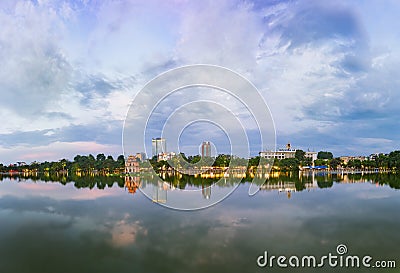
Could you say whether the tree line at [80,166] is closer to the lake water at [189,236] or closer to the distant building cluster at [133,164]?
the distant building cluster at [133,164]

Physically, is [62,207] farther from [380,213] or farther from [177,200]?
[380,213]

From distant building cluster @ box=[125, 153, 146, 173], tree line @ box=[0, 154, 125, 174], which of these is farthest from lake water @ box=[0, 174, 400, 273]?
tree line @ box=[0, 154, 125, 174]

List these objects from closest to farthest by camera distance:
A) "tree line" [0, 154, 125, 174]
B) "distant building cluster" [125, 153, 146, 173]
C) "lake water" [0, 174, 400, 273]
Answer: "lake water" [0, 174, 400, 273], "distant building cluster" [125, 153, 146, 173], "tree line" [0, 154, 125, 174]

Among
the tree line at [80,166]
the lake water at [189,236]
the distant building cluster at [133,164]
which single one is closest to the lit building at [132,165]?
the distant building cluster at [133,164]

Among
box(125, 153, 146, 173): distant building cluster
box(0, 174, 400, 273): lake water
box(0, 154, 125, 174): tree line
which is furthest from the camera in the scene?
box(0, 154, 125, 174): tree line

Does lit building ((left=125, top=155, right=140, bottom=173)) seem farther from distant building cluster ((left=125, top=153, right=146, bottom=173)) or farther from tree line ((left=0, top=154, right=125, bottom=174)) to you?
tree line ((left=0, top=154, right=125, bottom=174))

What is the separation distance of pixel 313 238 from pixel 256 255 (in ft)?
8.19

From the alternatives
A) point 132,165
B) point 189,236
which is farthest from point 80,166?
point 189,236

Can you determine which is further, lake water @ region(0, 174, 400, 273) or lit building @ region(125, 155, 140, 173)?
lit building @ region(125, 155, 140, 173)

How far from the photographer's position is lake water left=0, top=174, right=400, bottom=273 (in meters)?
7.73

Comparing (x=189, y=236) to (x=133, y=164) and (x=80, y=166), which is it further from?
(x=80, y=166)

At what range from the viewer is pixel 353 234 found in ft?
32.6

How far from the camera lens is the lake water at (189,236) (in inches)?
305

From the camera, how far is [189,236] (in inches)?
387
